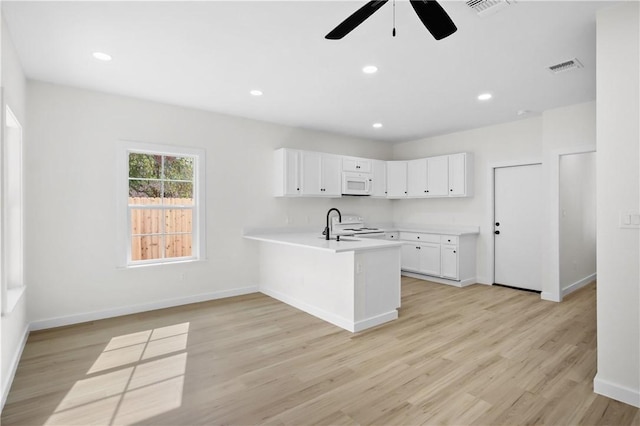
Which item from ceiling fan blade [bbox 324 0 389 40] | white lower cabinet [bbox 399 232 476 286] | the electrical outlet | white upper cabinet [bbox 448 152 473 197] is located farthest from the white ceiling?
white lower cabinet [bbox 399 232 476 286]

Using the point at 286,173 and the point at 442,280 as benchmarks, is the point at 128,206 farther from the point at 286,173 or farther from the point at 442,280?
the point at 442,280

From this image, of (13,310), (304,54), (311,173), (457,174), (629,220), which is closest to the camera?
(629,220)

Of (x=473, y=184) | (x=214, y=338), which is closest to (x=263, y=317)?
(x=214, y=338)

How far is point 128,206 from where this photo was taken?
4.10m

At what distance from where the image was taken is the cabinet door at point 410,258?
6.08 m

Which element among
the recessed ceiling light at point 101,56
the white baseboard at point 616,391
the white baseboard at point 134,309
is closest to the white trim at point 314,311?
the white baseboard at point 134,309

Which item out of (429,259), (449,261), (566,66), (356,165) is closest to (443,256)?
(449,261)

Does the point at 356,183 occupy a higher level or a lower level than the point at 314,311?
higher

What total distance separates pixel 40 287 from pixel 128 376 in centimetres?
180

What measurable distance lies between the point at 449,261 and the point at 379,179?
1938 mm

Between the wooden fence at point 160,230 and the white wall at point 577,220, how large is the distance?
5.12m

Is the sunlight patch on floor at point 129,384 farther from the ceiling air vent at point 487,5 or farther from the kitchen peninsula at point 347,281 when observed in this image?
the ceiling air vent at point 487,5

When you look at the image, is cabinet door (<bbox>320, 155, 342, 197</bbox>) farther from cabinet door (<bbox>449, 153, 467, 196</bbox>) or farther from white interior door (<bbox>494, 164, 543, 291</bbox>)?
white interior door (<bbox>494, 164, 543, 291</bbox>)

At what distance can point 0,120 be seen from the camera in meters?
2.23
